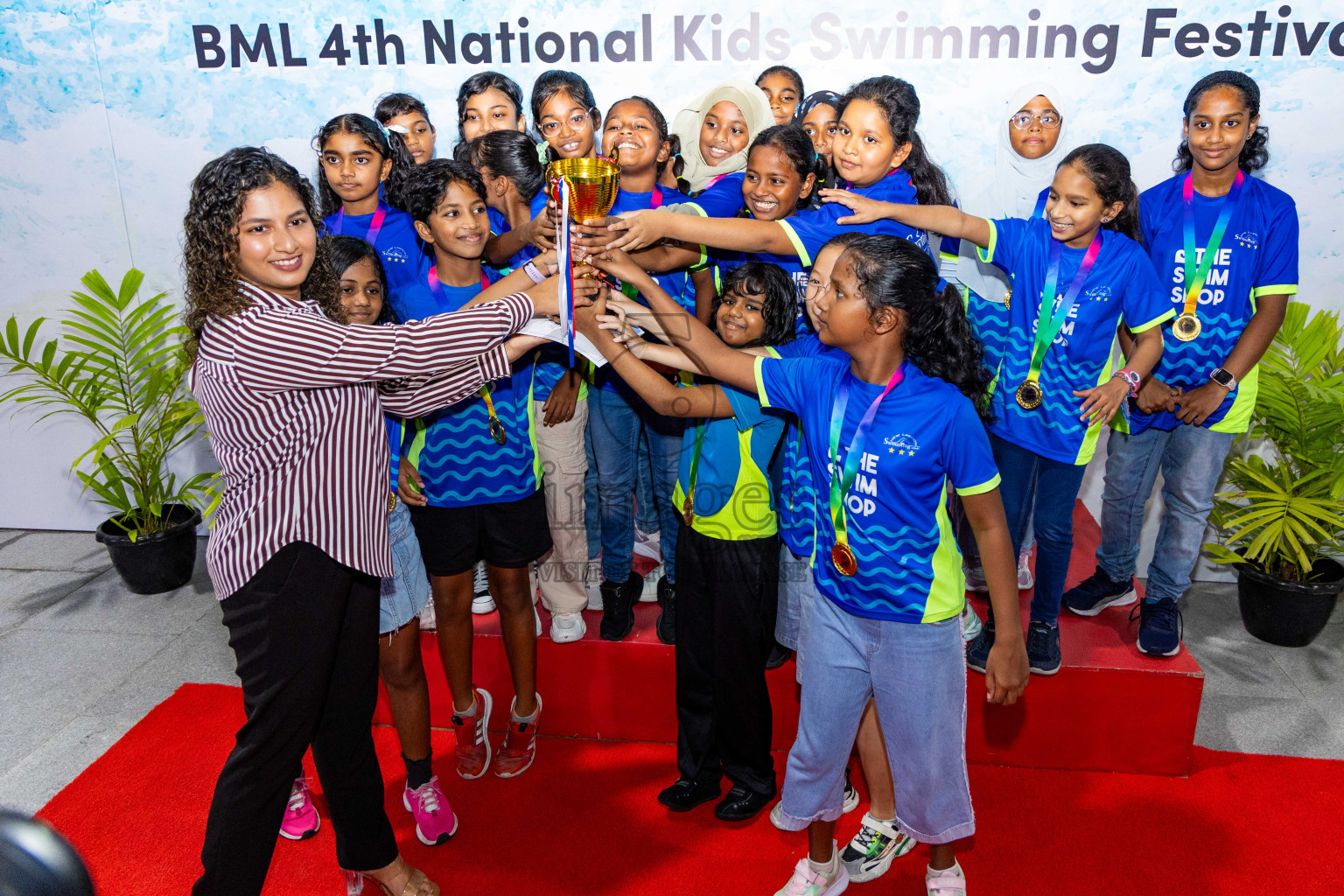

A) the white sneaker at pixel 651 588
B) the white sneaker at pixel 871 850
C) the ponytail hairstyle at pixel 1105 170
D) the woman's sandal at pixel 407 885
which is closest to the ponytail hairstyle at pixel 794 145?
the ponytail hairstyle at pixel 1105 170

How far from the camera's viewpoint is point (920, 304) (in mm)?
1945

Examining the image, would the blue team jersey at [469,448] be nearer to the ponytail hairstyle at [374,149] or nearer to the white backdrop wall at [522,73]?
the ponytail hairstyle at [374,149]

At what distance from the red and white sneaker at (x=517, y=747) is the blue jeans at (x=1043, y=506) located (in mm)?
1582

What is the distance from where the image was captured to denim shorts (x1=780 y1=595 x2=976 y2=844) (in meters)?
2.03

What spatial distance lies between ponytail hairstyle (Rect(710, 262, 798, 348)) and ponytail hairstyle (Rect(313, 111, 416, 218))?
1176 mm

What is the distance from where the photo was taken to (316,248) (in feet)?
6.73

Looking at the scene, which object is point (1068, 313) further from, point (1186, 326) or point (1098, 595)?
point (1098, 595)

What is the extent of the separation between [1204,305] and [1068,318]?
25.4 inches

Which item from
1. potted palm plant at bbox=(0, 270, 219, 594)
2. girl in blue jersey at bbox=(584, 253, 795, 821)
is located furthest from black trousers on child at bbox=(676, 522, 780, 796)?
potted palm plant at bbox=(0, 270, 219, 594)

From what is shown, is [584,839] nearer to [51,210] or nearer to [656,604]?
[656,604]

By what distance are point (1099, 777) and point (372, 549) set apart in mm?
2299

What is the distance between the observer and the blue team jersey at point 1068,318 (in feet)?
8.15

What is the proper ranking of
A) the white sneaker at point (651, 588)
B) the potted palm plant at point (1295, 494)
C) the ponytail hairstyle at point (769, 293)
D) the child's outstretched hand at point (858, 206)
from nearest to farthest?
1. the child's outstretched hand at point (858, 206)
2. the ponytail hairstyle at point (769, 293)
3. the white sneaker at point (651, 588)
4. the potted palm plant at point (1295, 494)

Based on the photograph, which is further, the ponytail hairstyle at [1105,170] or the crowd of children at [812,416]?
the ponytail hairstyle at [1105,170]
